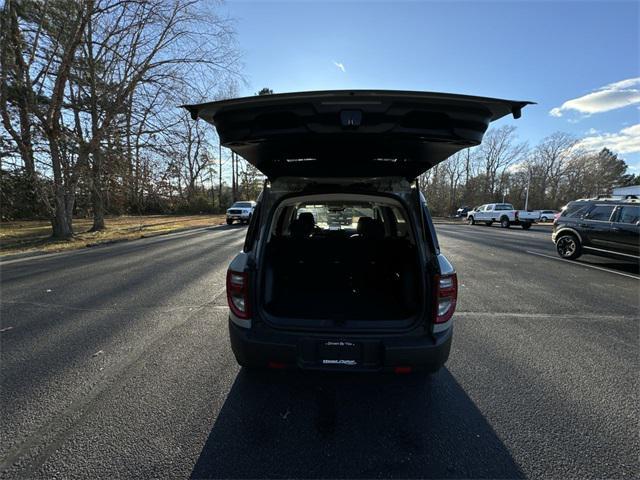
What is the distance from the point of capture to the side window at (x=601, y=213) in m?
7.74

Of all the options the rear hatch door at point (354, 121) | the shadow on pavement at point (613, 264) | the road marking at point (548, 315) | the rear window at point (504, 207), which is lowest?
the road marking at point (548, 315)

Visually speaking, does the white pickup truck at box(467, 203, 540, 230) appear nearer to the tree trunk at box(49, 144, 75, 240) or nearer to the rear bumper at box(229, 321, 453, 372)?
the rear bumper at box(229, 321, 453, 372)

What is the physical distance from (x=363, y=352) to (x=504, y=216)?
27.3 m

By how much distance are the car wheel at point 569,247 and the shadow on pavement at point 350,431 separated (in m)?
8.37

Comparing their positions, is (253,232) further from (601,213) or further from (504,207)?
(504,207)

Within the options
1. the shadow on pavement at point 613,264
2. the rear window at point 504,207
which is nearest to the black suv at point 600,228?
the shadow on pavement at point 613,264

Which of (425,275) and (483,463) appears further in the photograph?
(425,275)

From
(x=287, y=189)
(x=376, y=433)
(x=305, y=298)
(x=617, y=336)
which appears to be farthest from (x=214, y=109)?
(x=617, y=336)

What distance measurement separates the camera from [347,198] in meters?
3.06

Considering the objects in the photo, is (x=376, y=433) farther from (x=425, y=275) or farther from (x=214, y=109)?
(x=214, y=109)

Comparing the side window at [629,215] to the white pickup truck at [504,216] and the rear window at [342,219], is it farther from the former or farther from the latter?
the white pickup truck at [504,216]

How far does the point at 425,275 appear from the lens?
2385mm

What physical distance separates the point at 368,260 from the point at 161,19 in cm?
1533

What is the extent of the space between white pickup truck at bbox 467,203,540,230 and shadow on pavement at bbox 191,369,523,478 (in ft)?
83.3
